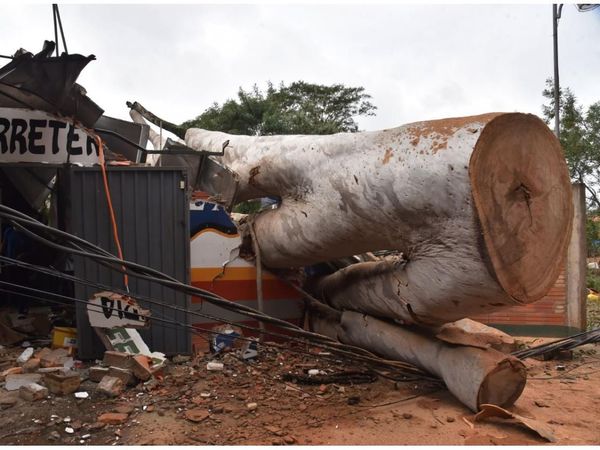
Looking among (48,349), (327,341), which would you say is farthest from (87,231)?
(327,341)

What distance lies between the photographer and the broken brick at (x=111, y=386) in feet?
12.1

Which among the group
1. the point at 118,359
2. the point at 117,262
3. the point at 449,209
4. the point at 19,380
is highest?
the point at 449,209

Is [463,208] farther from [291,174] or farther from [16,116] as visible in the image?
[16,116]

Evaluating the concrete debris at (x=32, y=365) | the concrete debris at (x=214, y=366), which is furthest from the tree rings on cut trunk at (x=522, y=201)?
the concrete debris at (x=32, y=365)

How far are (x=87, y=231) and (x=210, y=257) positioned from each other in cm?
123

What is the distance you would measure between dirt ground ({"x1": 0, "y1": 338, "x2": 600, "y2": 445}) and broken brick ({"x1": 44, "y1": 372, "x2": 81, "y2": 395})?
0.06 meters

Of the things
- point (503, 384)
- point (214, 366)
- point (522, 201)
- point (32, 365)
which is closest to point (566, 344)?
point (503, 384)

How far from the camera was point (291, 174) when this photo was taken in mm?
4637

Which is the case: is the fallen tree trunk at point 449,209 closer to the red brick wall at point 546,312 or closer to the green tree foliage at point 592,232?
the red brick wall at point 546,312

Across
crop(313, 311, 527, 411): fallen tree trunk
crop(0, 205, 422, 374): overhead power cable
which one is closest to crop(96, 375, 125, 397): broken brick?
crop(0, 205, 422, 374): overhead power cable

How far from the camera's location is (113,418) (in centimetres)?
333

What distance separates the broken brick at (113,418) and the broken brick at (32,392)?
55cm

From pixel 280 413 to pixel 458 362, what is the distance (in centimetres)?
127

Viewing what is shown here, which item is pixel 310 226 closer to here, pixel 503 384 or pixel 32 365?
pixel 503 384
